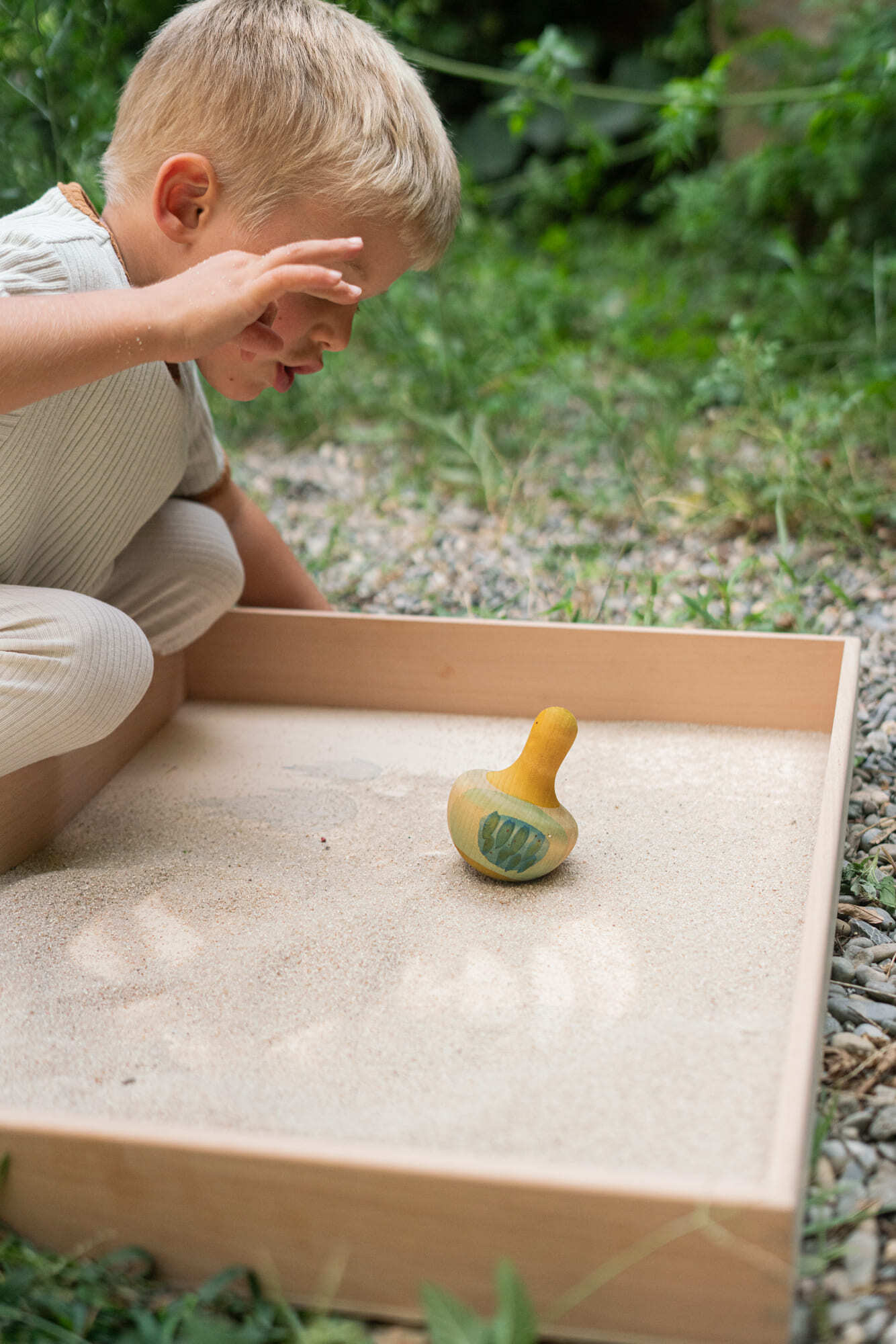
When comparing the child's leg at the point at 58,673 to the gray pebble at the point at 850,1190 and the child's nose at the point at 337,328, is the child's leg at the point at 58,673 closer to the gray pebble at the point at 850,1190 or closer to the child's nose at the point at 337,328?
the child's nose at the point at 337,328

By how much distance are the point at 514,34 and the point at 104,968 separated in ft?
17.0

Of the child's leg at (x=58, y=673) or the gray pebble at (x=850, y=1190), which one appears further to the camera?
the child's leg at (x=58, y=673)

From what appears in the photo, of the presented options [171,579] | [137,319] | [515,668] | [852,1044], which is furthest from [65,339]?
[852,1044]

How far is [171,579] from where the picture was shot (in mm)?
1363

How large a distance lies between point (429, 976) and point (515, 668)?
0.54m

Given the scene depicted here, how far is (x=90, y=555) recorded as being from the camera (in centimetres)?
123

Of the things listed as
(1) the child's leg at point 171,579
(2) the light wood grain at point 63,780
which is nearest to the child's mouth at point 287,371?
(1) the child's leg at point 171,579

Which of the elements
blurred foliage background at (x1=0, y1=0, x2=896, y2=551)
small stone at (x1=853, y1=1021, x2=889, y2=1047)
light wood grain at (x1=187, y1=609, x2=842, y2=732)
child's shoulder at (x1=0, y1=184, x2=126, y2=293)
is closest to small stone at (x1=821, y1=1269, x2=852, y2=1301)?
small stone at (x1=853, y1=1021, x2=889, y2=1047)

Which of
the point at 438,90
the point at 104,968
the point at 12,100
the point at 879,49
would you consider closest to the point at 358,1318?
the point at 104,968

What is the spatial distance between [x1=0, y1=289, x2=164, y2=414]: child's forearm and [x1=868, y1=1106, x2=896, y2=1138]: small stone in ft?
2.59

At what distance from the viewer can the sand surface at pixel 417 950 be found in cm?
79

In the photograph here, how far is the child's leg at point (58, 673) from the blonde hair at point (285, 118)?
0.39 m

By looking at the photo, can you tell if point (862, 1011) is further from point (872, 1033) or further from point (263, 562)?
point (263, 562)

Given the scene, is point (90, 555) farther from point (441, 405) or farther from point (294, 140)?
point (441, 405)
